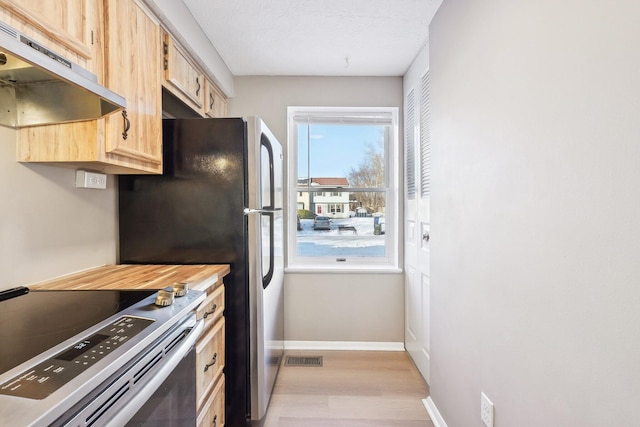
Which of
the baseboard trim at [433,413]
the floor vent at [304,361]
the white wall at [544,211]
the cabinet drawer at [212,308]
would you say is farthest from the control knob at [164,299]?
the floor vent at [304,361]

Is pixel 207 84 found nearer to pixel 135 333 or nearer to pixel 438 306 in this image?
pixel 135 333

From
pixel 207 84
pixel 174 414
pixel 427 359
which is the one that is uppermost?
pixel 207 84

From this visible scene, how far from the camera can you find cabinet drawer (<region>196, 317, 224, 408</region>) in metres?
1.32

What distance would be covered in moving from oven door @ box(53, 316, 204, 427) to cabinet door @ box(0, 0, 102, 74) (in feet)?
3.16

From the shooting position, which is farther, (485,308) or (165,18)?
(165,18)

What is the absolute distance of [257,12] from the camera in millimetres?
1906

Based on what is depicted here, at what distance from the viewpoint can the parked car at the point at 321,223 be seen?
2.95 m

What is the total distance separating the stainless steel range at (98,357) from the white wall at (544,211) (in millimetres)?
1096

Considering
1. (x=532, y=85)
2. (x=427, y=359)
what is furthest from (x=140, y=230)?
(x=427, y=359)

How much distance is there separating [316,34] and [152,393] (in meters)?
2.13

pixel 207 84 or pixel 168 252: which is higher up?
pixel 207 84

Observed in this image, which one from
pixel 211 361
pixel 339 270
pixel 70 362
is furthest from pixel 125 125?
pixel 339 270

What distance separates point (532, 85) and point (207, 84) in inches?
79.6

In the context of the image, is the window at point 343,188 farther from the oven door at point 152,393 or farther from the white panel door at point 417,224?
the oven door at point 152,393
